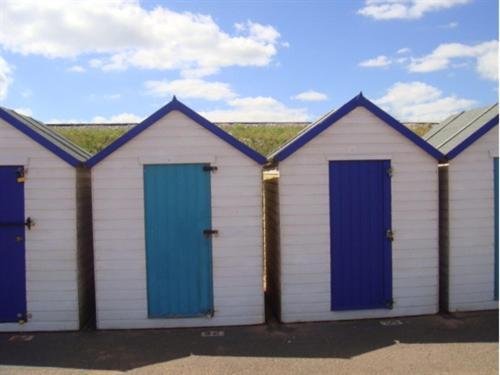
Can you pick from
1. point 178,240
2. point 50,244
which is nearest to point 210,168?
point 178,240

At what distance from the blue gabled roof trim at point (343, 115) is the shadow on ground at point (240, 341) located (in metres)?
2.35

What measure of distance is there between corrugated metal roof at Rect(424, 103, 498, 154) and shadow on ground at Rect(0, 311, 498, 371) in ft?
8.30

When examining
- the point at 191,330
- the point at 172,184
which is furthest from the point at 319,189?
the point at 191,330

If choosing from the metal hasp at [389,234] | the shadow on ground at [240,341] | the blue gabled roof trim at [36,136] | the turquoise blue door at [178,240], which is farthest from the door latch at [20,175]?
the metal hasp at [389,234]

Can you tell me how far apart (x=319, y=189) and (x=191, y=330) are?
260 centimetres

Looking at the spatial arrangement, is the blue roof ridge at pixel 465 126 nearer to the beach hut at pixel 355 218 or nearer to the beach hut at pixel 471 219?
the beach hut at pixel 471 219

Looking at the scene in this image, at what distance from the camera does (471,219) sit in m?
7.24

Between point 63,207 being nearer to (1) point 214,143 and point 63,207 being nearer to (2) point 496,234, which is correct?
(1) point 214,143

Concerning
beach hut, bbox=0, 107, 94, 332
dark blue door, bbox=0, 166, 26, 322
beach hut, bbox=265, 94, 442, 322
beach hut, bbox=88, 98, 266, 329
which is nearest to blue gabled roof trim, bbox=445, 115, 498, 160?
beach hut, bbox=265, 94, 442, 322

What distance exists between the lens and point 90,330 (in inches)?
267

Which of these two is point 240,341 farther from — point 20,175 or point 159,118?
point 20,175

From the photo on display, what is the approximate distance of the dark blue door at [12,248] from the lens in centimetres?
663

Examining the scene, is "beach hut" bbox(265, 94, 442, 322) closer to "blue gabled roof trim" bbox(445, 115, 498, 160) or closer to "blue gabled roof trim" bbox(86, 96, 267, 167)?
"blue gabled roof trim" bbox(445, 115, 498, 160)

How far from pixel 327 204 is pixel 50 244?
3830mm
